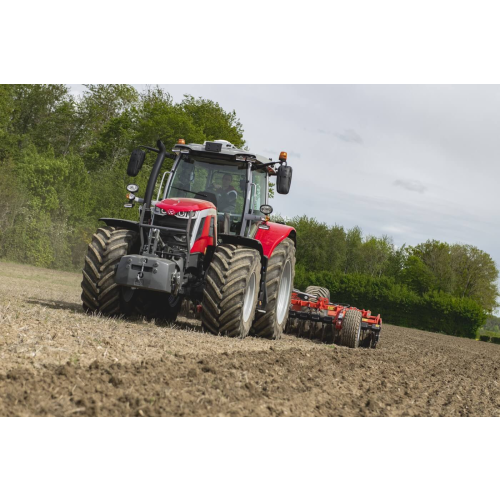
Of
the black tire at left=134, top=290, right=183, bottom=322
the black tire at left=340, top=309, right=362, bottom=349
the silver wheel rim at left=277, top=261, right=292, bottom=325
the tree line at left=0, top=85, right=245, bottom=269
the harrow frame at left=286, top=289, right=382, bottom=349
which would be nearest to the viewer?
the black tire at left=134, top=290, right=183, bottom=322

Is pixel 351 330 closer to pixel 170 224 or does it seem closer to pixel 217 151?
pixel 217 151

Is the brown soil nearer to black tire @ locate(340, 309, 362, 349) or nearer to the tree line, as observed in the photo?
black tire @ locate(340, 309, 362, 349)

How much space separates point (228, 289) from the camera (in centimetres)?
795

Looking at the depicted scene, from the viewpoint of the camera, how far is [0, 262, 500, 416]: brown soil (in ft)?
13.5

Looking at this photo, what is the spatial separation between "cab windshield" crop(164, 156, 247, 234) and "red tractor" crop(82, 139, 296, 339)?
0.01 m

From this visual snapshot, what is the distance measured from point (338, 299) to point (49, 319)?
25447mm

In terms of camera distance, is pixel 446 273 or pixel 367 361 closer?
pixel 367 361

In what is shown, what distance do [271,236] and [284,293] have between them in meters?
1.31

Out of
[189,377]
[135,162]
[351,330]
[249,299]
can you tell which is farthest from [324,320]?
[189,377]

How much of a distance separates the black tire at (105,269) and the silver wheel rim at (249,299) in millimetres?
1684

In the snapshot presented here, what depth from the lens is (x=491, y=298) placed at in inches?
1735

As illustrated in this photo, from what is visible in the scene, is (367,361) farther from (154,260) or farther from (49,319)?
(49,319)

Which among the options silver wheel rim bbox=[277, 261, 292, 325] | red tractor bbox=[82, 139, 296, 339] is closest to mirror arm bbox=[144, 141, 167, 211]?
red tractor bbox=[82, 139, 296, 339]

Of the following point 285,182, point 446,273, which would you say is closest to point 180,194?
point 285,182
